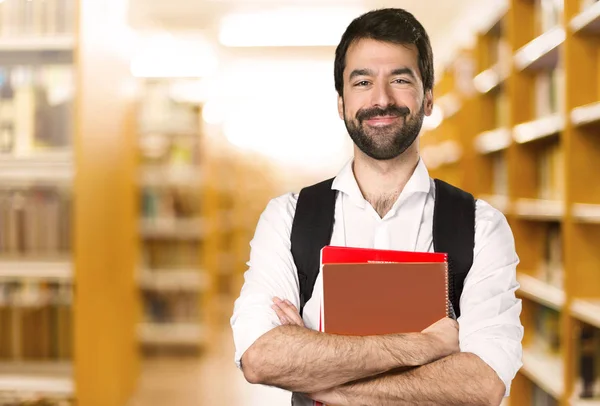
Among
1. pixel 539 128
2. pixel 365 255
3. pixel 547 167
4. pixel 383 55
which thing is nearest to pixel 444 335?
pixel 365 255

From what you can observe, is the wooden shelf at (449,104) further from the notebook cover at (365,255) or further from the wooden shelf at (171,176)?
the notebook cover at (365,255)

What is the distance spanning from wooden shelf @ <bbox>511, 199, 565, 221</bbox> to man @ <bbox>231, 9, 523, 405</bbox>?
4.47ft

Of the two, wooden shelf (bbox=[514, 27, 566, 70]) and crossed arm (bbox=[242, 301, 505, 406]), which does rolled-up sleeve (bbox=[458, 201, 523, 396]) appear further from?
wooden shelf (bbox=[514, 27, 566, 70])

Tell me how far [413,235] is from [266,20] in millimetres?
6086

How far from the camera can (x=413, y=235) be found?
1821 millimetres

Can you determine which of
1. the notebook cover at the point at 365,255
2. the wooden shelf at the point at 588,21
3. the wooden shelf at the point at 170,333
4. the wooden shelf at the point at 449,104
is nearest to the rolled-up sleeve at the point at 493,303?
the notebook cover at the point at 365,255

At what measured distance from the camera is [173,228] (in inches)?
240

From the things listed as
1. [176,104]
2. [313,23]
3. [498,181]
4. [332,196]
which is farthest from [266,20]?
[332,196]

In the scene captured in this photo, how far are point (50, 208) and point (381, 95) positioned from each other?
220 centimetres

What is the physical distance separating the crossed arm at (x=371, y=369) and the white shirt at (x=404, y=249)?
1.8 inches

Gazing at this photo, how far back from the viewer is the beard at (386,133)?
5.83 feet

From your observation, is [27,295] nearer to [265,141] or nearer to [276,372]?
[276,372]

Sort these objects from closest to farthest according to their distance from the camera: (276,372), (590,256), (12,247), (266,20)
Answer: (276,372), (590,256), (12,247), (266,20)

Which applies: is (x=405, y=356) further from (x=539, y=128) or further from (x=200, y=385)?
(x=200, y=385)
